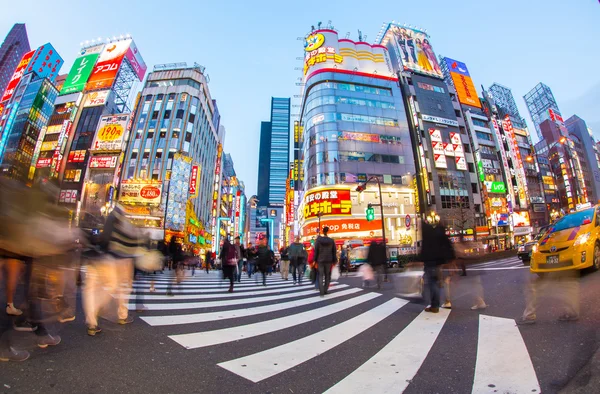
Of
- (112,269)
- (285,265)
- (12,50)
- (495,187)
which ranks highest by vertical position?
(12,50)

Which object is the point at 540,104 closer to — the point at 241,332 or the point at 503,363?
the point at 503,363

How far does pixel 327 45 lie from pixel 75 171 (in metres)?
49.4

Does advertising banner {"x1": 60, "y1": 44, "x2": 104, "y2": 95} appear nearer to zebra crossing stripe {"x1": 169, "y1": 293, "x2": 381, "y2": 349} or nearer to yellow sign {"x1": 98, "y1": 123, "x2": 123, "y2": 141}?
yellow sign {"x1": 98, "y1": 123, "x2": 123, "y2": 141}

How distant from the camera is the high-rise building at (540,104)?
231 feet

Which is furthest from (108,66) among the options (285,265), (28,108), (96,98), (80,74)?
(285,265)

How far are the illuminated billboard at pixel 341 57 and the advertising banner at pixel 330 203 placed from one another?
73.5 feet

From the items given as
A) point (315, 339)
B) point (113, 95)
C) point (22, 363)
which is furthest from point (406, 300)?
point (113, 95)

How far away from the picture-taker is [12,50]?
323 ft

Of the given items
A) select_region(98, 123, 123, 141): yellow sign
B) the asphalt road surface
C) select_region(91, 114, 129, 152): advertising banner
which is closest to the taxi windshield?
the asphalt road surface

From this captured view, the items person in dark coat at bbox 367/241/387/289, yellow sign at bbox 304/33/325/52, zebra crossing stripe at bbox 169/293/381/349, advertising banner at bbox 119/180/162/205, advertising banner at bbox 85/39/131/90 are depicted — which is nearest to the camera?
zebra crossing stripe at bbox 169/293/381/349

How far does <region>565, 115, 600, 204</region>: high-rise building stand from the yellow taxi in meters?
86.2

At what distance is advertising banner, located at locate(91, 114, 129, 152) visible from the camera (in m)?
40.1

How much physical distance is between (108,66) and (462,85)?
7214 centimetres

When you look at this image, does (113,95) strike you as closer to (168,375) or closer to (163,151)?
(163,151)
